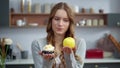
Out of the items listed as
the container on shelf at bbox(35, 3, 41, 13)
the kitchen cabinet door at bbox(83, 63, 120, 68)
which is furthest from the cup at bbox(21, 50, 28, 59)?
the kitchen cabinet door at bbox(83, 63, 120, 68)

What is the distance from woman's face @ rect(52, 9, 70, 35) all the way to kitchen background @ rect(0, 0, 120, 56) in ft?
8.53

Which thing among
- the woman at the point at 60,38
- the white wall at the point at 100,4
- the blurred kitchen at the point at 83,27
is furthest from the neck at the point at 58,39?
the white wall at the point at 100,4

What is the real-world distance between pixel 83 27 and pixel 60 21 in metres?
2.73

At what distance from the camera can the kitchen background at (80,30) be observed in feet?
13.4

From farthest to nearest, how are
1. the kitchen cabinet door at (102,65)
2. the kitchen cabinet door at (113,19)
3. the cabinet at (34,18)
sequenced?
the cabinet at (34,18), the kitchen cabinet door at (113,19), the kitchen cabinet door at (102,65)

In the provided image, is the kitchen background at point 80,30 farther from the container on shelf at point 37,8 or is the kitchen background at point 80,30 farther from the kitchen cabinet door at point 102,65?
the kitchen cabinet door at point 102,65

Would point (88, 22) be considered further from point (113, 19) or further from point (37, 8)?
point (37, 8)

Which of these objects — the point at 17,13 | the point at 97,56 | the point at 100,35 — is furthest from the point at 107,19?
Answer: the point at 17,13

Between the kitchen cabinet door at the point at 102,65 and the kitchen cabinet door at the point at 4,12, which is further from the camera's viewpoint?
the kitchen cabinet door at the point at 4,12

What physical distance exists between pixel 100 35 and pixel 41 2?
48.0 inches

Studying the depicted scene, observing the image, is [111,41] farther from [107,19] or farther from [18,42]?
[18,42]

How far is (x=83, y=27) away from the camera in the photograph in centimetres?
415

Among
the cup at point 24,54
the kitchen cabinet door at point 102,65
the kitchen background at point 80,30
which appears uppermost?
the kitchen background at point 80,30

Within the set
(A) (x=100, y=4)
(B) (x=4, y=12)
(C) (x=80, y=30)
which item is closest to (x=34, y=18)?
(B) (x=4, y=12)
